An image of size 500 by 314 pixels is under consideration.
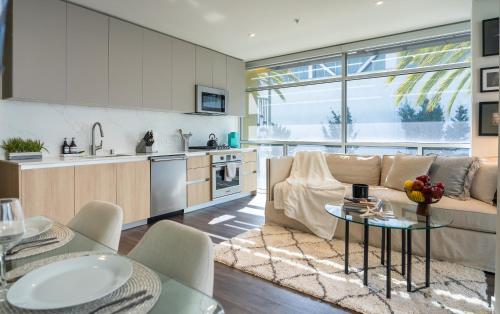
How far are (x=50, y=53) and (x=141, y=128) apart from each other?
1.52 meters

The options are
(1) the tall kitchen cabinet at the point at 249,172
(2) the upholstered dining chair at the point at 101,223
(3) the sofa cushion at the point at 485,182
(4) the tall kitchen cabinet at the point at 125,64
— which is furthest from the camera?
(1) the tall kitchen cabinet at the point at 249,172

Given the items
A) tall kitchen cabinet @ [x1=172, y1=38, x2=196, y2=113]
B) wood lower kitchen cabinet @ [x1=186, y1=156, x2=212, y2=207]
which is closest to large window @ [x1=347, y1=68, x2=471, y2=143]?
wood lower kitchen cabinet @ [x1=186, y1=156, x2=212, y2=207]

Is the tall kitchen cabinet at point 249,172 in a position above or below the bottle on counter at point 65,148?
below

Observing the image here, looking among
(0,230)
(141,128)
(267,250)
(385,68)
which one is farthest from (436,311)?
(141,128)

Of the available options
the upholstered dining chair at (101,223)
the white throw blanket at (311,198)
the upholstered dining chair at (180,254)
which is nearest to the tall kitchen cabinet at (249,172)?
the white throw blanket at (311,198)

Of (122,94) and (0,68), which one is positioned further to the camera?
(122,94)

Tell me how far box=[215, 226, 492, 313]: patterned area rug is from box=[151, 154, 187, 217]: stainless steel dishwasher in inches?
49.4

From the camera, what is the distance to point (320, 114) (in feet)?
17.0

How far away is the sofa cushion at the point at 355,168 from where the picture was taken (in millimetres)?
3662

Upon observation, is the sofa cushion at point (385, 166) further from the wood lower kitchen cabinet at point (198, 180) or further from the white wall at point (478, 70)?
the wood lower kitchen cabinet at point (198, 180)

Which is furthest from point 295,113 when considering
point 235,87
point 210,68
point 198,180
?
point 198,180

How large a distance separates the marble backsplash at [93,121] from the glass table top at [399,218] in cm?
306

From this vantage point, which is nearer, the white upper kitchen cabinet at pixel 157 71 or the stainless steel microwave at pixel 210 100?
the white upper kitchen cabinet at pixel 157 71

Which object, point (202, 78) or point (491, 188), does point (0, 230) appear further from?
point (202, 78)
